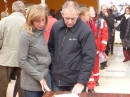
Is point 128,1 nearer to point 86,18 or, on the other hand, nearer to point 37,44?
point 86,18

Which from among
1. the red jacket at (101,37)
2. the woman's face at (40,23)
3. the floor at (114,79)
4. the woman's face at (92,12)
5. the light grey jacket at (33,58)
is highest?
the woman's face at (40,23)

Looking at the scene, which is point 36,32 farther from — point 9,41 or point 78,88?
point 9,41

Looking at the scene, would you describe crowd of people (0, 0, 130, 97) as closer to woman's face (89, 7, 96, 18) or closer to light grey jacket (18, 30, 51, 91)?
light grey jacket (18, 30, 51, 91)

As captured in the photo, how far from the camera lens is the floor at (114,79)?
6.33m

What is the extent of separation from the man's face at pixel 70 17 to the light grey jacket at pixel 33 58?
0.32 m

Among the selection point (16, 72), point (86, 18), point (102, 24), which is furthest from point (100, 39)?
point (16, 72)

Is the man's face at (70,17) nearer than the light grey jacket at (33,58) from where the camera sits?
Yes

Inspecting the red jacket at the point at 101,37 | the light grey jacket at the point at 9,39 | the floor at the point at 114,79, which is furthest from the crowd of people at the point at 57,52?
the red jacket at the point at 101,37

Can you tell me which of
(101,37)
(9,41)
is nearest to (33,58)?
(9,41)

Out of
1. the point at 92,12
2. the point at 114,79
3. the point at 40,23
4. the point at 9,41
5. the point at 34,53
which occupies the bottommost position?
the point at 114,79

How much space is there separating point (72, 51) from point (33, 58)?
1.30 feet

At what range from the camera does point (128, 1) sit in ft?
52.0

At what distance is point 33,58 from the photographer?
3047 mm

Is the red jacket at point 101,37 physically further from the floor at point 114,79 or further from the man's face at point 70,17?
the man's face at point 70,17
